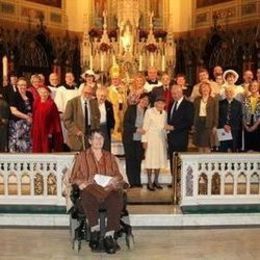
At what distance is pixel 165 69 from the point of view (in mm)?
17359

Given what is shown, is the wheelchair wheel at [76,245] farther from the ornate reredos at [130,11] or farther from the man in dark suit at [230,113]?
the ornate reredos at [130,11]

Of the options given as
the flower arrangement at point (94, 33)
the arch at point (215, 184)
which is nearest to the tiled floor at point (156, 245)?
the arch at point (215, 184)

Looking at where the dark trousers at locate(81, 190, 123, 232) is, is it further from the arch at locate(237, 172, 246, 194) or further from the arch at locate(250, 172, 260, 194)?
the arch at locate(250, 172, 260, 194)

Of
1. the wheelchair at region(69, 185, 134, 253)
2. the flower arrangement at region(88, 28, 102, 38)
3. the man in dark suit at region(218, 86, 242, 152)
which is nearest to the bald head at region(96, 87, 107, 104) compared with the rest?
the man in dark suit at region(218, 86, 242, 152)

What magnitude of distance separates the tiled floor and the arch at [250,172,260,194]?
3.86 feet

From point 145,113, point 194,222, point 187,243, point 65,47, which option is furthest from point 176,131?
point 65,47

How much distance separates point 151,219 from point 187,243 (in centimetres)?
89

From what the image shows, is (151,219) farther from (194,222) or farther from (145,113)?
(145,113)

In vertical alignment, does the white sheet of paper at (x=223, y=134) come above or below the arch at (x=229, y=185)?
above

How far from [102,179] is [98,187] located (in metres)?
0.10

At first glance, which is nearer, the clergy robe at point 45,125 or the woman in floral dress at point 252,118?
the clergy robe at point 45,125

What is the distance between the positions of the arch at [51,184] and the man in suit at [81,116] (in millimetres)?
608

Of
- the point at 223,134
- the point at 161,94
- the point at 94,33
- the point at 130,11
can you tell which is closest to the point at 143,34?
the point at 130,11

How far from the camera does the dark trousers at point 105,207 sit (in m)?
6.02
